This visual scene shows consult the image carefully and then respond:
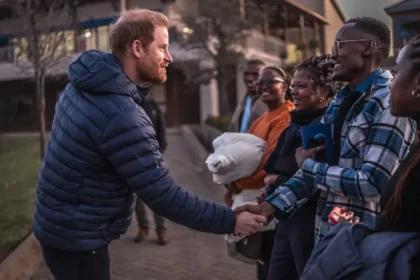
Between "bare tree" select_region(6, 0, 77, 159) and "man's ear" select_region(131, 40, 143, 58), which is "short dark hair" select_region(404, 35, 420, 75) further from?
"bare tree" select_region(6, 0, 77, 159)

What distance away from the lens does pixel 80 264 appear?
2.73m

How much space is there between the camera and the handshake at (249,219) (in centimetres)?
283

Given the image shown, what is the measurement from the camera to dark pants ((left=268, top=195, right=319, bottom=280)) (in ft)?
11.4

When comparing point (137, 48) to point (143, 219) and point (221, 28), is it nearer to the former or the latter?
point (143, 219)

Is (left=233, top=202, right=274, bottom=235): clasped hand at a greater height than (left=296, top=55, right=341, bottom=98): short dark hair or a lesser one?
lesser

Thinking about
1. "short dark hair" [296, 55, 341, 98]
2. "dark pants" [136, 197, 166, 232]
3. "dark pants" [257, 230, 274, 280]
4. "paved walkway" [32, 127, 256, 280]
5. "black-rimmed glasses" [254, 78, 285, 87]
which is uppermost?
"short dark hair" [296, 55, 341, 98]

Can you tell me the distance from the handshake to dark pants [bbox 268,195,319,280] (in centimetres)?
52

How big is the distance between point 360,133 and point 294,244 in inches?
42.9

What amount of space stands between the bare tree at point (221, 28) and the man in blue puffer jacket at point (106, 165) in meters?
16.8

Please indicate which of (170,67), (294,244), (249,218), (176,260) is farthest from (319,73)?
(170,67)

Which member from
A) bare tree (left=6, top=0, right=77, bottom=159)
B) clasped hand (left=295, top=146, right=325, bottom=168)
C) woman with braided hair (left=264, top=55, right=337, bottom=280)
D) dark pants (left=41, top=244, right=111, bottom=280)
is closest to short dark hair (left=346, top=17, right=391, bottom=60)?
clasped hand (left=295, top=146, right=325, bottom=168)

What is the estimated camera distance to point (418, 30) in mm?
3717

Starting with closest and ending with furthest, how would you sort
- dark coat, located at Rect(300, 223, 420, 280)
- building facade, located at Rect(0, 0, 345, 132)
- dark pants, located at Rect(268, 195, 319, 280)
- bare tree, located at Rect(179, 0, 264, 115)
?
dark coat, located at Rect(300, 223, 420, 280), dark pants, located at Rect(268, 195, 319, 280), building facade, located at Rect(0, 0, 345, 132), bare tree, located at Rect(179, 0, 264, 115)

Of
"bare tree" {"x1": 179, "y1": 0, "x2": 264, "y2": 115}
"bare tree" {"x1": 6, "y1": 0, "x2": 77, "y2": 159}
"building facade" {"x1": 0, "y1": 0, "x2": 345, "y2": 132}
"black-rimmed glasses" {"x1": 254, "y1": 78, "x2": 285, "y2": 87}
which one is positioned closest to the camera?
"black-rimmed glasses" {"x1": 254, "y1": 78, "x2": 285, "y2": 87}
